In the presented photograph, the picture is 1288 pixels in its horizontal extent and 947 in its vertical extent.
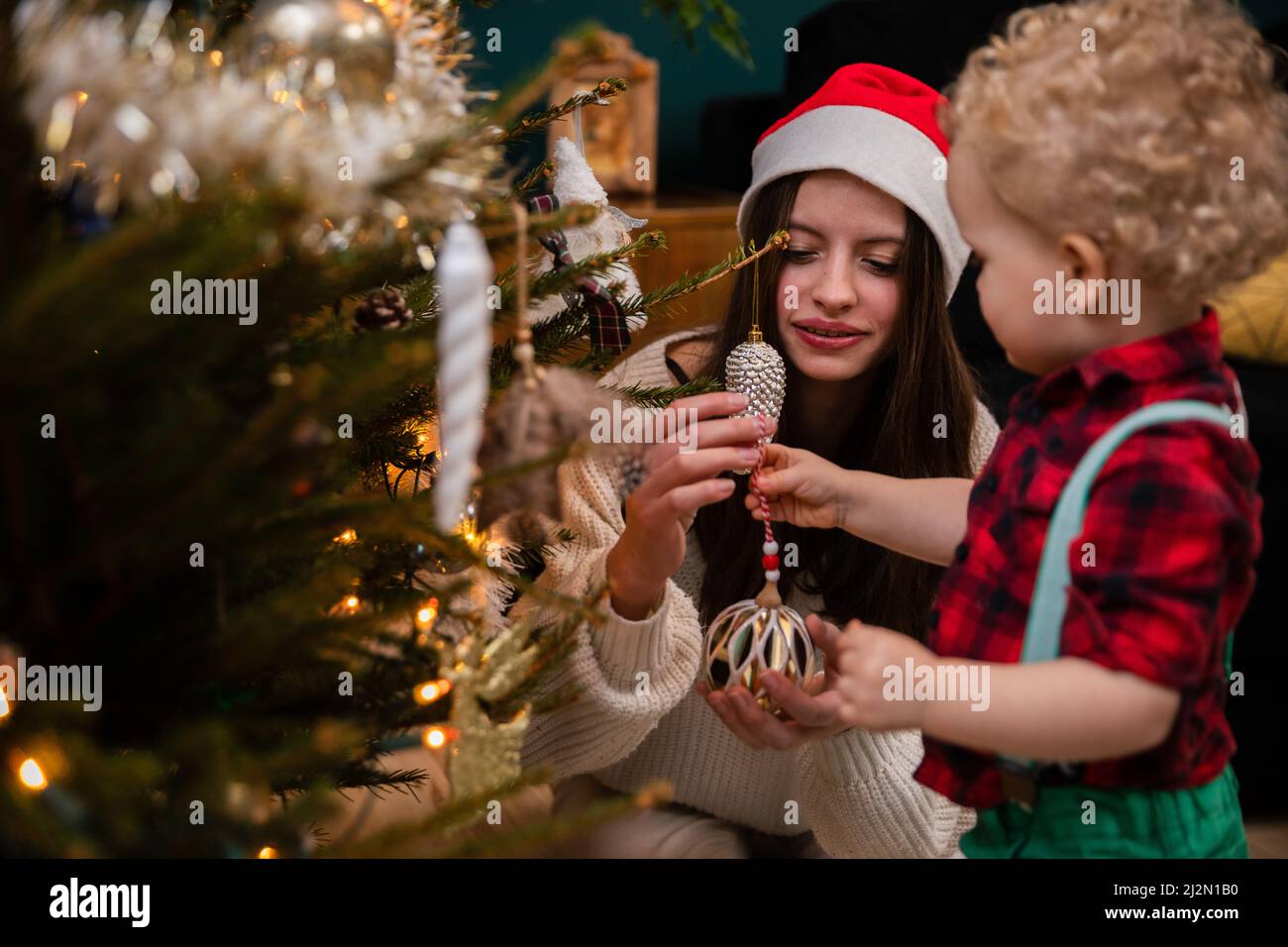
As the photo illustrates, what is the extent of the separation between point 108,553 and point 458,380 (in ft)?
0.57

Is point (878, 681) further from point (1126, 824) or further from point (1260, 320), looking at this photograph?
point (1260, 320)

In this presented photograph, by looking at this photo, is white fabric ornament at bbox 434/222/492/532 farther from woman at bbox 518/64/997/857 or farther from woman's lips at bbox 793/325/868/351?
woman's lips at bbox 793/325/868/351

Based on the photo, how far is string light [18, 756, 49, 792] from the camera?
1.76 feet

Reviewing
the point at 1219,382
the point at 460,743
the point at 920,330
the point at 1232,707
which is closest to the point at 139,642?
the point at 460,743

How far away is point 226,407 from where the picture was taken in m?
0.57

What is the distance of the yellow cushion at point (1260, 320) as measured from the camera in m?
2.08

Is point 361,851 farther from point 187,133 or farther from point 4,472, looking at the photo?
point 187,133

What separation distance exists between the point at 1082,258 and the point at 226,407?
1.67ft

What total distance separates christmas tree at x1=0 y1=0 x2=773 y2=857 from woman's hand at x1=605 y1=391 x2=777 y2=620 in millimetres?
234

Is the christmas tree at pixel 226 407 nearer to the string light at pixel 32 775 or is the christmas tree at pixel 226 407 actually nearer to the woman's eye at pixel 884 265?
the string light at pixel 32 775

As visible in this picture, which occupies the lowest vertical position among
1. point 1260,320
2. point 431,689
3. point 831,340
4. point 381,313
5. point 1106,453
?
point 431,689

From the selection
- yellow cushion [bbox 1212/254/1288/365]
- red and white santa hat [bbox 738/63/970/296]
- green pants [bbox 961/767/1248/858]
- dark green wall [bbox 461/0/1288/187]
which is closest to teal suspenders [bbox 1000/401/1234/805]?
green pants [bbox 961/767/1248/858]

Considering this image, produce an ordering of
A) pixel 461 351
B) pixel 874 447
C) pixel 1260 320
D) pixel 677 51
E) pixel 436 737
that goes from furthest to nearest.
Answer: pixel 677 51 → pixel 1260 320 → pixel 874 447 → pixel 436 737 → pixel 461 351

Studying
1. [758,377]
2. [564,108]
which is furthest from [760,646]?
[564,108]
